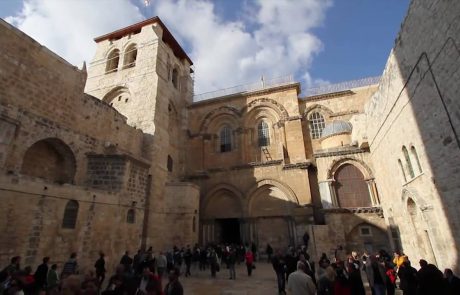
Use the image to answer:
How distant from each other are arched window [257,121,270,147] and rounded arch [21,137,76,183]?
38.8 feet

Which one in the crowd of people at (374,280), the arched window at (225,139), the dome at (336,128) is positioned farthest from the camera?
the arched window at (225,139)

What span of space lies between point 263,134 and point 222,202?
566 cm

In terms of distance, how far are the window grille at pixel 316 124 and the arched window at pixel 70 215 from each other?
14293 millimetres

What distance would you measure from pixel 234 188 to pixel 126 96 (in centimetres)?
976

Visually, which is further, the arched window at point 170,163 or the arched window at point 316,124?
the arched window at point 170,163

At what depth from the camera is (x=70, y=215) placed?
8.31m

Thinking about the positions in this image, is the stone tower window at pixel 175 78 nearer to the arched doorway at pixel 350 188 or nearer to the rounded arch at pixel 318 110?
the rounded arch at pixel 318 110

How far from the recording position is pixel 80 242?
835cm

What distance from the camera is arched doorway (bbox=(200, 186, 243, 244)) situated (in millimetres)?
16719

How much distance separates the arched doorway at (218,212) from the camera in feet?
54.9

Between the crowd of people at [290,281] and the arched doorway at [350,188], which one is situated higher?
the arched doorway at [350,188]

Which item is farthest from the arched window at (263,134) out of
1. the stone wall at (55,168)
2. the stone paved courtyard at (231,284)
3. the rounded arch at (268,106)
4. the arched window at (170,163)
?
the stone paved courtyard at (231,284)

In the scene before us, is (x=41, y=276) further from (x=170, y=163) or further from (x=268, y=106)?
(x=268, y=106)

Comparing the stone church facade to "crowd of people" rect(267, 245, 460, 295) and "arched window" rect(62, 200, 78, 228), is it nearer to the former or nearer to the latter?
"arched window" rect(62, 200, 78, 228)
